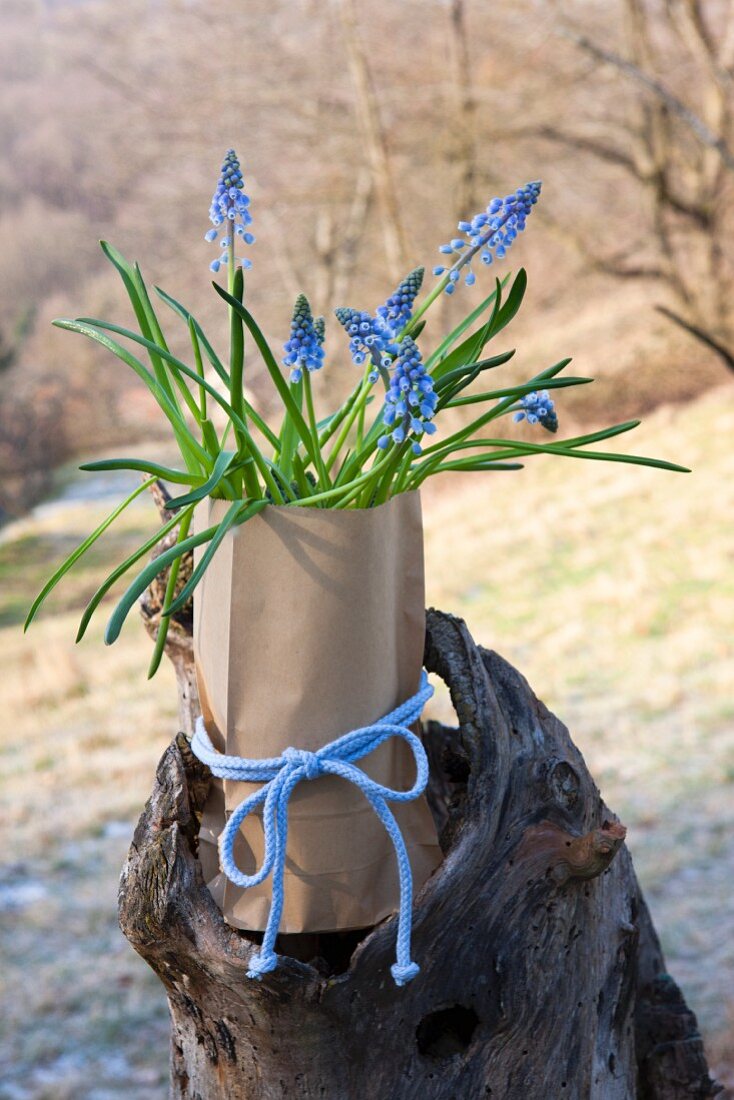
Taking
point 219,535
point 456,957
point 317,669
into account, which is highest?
point 219,535

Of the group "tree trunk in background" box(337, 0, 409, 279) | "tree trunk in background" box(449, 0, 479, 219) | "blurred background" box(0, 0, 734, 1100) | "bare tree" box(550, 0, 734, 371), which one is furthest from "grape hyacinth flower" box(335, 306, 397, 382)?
"tree trunk in background" box(337, 0, 409, 279)

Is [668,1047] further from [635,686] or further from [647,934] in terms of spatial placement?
[635,686]

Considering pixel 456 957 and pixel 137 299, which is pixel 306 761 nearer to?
pixel 456 957

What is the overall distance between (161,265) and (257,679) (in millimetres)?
10300

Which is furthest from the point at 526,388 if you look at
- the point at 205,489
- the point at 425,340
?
the point at 425,340

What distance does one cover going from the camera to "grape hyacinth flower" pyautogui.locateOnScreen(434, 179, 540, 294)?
94cm

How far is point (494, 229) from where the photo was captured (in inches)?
38.1

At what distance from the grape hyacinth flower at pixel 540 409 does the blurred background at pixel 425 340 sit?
50 centimetres

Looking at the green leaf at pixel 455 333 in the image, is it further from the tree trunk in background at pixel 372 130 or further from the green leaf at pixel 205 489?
the tree trunk in background at pixel 372 130

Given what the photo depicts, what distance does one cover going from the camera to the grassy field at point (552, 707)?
8.35ft

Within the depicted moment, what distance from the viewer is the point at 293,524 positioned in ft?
3.08

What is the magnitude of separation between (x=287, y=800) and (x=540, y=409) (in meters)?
0.46

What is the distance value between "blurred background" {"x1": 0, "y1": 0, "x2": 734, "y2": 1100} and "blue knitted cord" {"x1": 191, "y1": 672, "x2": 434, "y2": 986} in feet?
2.73

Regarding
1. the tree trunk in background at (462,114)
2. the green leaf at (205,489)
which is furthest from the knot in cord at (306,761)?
the tree trunk in background at (462,114)
